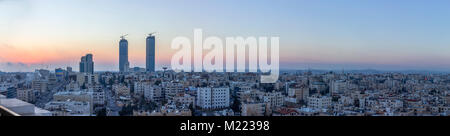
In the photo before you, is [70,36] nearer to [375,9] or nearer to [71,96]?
[71,96]

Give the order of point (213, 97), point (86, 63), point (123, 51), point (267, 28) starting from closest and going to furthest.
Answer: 1. point (267, 28)
2. point (123, 51)
3. point (86, 63)
4. point (213, 97)

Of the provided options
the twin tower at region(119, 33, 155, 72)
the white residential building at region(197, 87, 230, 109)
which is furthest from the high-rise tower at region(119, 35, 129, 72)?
the white residential building at region(197, 87, 230, 109)

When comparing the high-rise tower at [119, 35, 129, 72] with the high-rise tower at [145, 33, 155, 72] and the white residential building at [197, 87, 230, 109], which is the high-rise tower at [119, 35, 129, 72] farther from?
the white residential building at [197, 87, 230, 109]

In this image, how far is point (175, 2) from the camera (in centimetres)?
252

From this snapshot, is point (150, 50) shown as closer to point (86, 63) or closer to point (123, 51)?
point (123, 51)

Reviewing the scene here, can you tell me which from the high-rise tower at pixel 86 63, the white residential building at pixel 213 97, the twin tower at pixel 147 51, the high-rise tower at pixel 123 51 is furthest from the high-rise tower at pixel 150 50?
the white residential building at pixel 213 97

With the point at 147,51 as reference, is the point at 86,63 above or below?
below

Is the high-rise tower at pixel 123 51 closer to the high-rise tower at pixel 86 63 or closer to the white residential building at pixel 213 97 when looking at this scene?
the high-rise tower at pixel 86 63

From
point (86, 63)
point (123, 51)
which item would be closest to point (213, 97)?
point (123, 51)

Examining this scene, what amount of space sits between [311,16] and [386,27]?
1.89 meters
